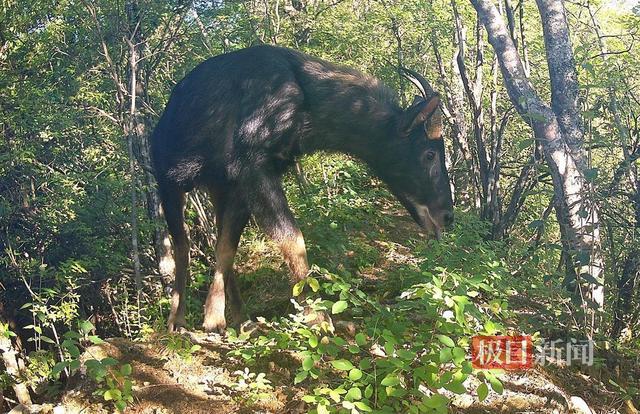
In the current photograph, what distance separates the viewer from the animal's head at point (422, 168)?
17.9 feet

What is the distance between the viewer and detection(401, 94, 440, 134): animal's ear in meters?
5.28

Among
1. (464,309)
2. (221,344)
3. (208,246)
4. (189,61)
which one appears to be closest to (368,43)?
(189,61)

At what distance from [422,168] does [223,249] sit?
1.85m

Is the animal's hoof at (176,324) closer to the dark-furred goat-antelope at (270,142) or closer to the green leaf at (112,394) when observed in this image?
the dark-furred goat-antelope at (270,142)

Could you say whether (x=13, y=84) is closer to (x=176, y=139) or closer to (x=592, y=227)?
(x=176, y=139)

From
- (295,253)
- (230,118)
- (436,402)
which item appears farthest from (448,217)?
(436,402)

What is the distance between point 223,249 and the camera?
5168 millimetres

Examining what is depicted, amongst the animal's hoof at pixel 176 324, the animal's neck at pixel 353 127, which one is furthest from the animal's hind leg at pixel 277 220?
the animal's hoof at pixel 176 324

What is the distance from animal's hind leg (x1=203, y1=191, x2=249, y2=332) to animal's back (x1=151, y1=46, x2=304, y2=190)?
239 mm

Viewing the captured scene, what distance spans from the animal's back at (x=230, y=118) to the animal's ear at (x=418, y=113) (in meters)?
0.92

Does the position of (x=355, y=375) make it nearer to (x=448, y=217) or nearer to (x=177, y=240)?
(x=177, y=240)

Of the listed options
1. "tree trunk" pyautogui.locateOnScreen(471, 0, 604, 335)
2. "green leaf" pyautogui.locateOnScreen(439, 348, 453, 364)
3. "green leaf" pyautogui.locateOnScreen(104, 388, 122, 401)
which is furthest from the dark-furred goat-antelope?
"green leaf" pyautogui.locateOnScreen(439, 348, 453, 364)

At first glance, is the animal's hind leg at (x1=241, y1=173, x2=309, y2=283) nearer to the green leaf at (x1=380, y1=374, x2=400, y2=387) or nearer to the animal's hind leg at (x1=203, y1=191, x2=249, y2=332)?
the animal's hind leg at (x1=203, y1=191, x2=249, y2=332)

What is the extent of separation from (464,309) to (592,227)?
6.77 ft
